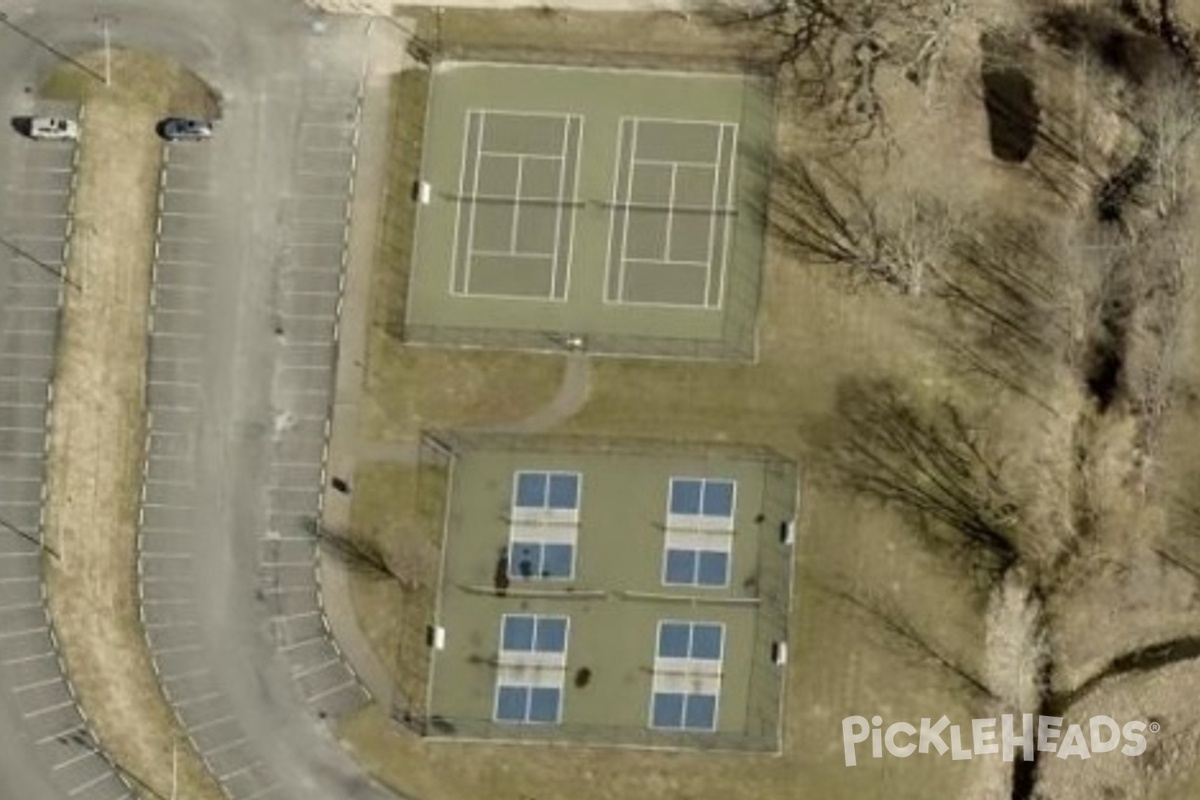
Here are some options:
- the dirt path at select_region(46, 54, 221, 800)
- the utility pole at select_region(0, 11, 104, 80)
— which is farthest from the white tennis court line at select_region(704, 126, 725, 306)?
the utility pole at select_region(0, 11, 104, 80)

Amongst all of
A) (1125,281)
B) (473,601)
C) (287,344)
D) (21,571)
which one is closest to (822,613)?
(473,601)

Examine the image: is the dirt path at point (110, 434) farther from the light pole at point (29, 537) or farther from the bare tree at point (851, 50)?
the bare tree at point (851, 50)

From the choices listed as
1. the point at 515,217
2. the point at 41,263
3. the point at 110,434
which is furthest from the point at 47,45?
the point at 515,217

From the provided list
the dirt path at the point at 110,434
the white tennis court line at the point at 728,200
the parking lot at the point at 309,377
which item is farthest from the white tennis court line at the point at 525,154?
the dirt path at the point at 110,434

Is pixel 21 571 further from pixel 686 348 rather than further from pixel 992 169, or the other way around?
pixel 992 169

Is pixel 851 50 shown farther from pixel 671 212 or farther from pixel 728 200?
pixel 671 212

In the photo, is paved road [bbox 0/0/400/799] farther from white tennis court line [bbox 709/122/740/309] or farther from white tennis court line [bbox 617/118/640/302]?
white tennis court line [bbox 709/122/740/309]
